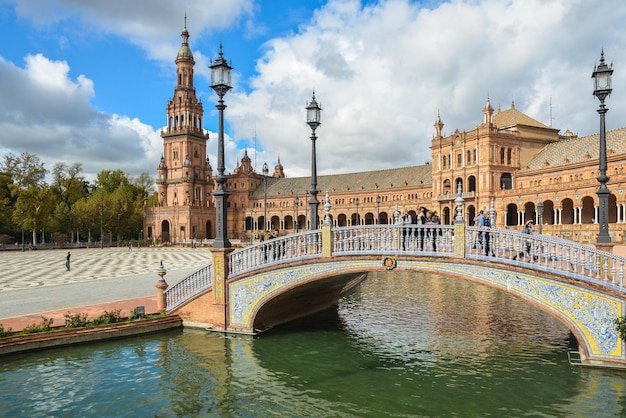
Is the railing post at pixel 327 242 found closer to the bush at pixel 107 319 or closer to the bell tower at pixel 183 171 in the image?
the bush at pixel 107 319

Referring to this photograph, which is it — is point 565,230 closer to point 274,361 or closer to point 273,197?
point 274,361

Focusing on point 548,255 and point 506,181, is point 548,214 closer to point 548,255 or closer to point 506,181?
point 506,181

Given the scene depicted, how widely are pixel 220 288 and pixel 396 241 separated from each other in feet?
19.9

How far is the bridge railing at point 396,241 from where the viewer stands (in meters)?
13.0

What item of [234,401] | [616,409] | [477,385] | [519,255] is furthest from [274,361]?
[616,409]

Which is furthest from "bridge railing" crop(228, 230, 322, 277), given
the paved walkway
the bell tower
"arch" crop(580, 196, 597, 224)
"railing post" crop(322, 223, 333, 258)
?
the bell tower

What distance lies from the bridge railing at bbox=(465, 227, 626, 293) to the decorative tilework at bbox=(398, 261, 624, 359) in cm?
33

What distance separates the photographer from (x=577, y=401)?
10047 mm

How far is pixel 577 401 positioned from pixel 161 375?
9.71 meters

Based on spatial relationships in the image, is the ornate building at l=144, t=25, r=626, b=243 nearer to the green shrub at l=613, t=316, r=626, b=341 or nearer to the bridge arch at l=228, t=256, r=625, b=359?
the bridge arch at l=228, t=256, r=625, b=359

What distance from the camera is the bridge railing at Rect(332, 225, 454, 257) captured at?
1302 centimetres

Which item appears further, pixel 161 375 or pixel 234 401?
pixel 161 375

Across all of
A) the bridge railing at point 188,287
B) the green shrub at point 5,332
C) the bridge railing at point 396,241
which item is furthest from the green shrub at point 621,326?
the green shrub at point 5,332

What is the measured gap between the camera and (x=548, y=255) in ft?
38.5
